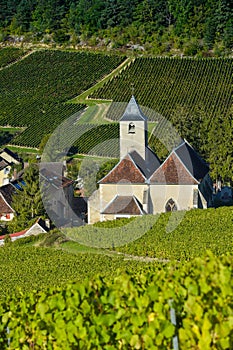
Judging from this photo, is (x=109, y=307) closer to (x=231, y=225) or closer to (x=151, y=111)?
(x=231, y=225)

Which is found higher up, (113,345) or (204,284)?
(204,284)

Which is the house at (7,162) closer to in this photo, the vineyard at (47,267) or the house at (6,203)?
the house at (6,203)

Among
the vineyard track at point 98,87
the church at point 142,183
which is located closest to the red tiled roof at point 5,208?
the church at point 142,183

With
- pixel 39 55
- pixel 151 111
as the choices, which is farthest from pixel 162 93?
Answer: pixel 39 55

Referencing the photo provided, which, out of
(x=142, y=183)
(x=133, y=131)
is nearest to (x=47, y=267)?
(x=142, y=183)

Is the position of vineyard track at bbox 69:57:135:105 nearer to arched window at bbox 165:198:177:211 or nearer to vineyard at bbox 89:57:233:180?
vineyard at bbox 89:57:233:180

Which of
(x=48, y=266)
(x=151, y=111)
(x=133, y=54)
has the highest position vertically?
(x=133, y=54)

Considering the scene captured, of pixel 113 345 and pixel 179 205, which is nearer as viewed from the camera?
pixel 113 345
